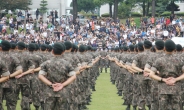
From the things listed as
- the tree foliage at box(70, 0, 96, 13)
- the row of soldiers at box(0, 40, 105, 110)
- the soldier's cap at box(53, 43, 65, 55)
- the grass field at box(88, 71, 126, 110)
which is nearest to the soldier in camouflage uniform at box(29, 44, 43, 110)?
the row of soldiers at box(0, 40, 105, 110)

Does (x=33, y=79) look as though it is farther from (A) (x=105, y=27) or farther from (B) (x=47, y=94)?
(A) (x=105, y=27)

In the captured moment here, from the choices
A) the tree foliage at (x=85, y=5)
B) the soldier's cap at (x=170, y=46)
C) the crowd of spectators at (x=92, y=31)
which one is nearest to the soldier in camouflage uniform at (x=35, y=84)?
the soldier's cap at (x=170, y=46)

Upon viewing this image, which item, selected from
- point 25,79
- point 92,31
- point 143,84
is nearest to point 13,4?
point 92,31

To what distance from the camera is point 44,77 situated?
1331 centimetres

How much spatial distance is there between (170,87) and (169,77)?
25 centimetres

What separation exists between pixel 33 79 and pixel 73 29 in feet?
151

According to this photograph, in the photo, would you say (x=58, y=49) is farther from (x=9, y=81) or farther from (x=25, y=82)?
(x=25, y=82)

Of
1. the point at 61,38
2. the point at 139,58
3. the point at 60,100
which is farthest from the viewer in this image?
the point at 61,38

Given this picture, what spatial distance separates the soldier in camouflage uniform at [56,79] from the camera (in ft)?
43.5

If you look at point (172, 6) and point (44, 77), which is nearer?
point (44, 77)

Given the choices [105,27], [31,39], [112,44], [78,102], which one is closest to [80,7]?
[105,27]

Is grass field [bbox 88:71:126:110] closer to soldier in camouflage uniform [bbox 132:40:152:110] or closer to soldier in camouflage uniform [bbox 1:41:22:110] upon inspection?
soldier in camouflage uniform [bbox 132:40:152:110]

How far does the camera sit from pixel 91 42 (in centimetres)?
5962

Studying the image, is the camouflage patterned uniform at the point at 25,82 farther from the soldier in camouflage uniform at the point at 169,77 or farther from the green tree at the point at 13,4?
the green tree at the point at 13,4
